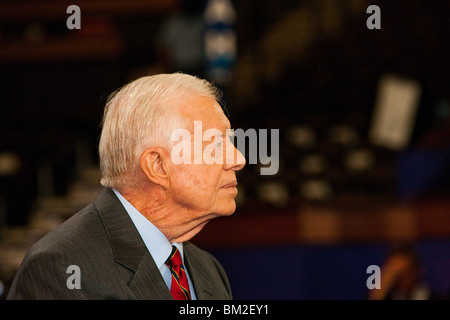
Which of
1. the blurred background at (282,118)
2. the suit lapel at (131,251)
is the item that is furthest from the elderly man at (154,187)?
the blurred background at (282,118)

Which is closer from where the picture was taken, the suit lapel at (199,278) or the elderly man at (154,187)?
the elderly man at (154,187)

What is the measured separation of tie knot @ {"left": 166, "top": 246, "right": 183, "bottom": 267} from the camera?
145 centimetres

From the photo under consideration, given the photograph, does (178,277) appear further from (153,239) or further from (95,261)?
(95,261)

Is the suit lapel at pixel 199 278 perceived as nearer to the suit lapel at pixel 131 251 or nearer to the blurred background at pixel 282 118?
the suit lapel at pixel 131 251

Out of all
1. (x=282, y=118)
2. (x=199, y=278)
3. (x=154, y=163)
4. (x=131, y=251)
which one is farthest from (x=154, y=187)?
(x=282, y=118)

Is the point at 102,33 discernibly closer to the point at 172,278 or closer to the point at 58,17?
the point at 58,17

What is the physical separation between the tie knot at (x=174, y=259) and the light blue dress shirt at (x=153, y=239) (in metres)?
0.01

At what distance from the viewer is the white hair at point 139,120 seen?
1378 millimetres

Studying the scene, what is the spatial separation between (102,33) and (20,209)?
285 centimetres

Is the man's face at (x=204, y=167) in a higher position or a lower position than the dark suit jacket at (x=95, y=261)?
higher

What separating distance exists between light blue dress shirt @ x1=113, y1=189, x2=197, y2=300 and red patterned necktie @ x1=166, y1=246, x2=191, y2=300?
11 mm

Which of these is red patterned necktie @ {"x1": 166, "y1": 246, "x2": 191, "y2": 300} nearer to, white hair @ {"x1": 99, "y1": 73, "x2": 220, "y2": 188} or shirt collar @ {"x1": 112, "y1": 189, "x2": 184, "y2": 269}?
shirt collar @ {"x1": 112, "y1": 189, "x2": 184, "y2": 269}

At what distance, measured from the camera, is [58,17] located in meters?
8.27
